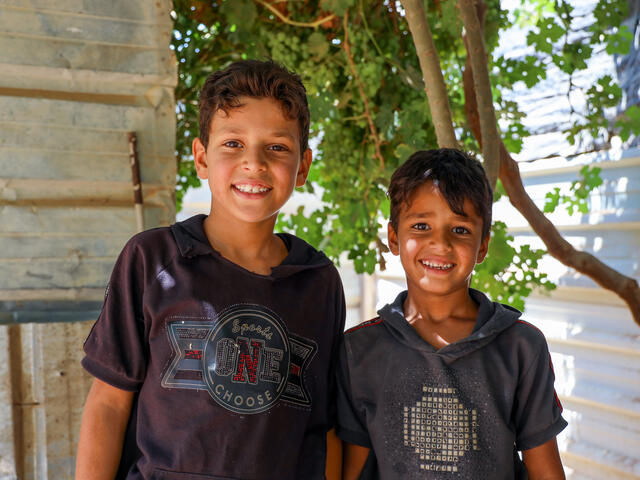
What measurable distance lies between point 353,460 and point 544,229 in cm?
97

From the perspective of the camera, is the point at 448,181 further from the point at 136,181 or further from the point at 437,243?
the point at 136,181

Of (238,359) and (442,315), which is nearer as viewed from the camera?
(238,359)

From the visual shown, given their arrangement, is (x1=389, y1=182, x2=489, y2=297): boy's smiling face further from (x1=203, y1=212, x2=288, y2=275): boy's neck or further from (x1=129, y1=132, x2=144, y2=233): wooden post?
(x1=129, y1=132, x2=144, y2=233): wooden post

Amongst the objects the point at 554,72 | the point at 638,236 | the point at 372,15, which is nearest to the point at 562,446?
the point at 638,236

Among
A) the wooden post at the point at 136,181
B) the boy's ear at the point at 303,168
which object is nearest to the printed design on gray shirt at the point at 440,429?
the boy's ear at the point at 303,168

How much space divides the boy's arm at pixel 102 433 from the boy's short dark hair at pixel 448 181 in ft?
2.07

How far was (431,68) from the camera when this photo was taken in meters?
1.47

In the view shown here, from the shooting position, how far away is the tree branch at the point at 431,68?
145 cm

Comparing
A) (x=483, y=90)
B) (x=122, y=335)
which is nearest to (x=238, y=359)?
(x=122, y=335)

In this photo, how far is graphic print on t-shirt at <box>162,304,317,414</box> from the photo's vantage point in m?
1.14

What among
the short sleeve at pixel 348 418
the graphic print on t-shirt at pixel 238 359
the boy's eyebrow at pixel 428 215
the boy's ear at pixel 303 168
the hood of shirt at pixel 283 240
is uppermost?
the boy's ear at pixel 303 168

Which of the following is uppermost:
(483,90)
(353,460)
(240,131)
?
(483,90)

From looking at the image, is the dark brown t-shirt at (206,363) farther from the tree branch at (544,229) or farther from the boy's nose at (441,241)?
the tree branch at (544,229)

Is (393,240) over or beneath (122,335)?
over
